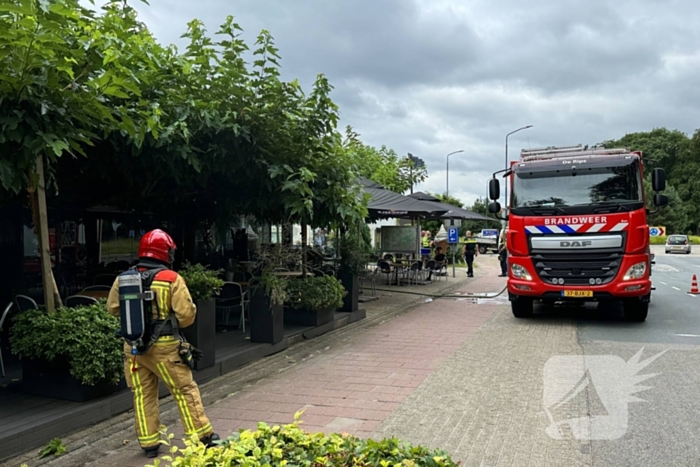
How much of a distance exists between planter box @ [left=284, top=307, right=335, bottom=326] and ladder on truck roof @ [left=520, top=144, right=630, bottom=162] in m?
5.48

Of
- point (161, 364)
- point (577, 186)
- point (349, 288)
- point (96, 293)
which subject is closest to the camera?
point (161, 364)

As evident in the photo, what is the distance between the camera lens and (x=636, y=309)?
35.4 ft

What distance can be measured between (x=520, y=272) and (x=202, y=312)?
6.62 metres

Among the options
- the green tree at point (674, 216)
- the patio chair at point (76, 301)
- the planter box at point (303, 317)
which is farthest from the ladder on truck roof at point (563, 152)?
the green tree at point (674, 216)

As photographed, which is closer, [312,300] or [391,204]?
[312,300]

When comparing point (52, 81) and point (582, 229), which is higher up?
point (52, 81)

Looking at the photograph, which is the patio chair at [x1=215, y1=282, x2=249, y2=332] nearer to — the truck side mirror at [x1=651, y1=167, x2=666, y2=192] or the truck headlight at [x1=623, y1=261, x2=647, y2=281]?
the truck headlight at [x1=623, y1=261, x2=647, y2=281]

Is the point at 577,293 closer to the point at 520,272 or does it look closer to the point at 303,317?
the point at 520,272

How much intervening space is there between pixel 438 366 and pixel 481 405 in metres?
1.75

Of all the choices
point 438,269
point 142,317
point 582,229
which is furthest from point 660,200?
point 142,317

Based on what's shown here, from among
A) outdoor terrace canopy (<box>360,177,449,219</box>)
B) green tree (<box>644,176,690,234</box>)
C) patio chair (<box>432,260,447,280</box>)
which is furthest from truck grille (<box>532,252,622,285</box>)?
green tree (<box>644,176,690,234</box>)

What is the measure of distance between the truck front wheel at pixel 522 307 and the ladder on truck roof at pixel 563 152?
2.91 metres

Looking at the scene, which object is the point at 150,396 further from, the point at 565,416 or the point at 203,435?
the point at 565,416

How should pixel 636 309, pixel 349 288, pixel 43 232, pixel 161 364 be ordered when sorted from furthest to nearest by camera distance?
pixel 349 288, pixel 636 309, pixel 43 232, pixel 161 364
